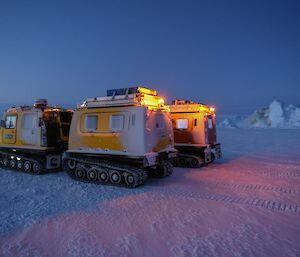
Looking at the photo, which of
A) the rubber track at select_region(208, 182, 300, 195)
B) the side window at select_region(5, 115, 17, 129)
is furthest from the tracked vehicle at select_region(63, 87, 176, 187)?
the side window at select_region(5, 115, 17, 129)

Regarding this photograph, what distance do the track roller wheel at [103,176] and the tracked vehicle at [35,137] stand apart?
280 cm

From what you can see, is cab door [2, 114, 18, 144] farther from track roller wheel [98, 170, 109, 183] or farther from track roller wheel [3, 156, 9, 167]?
track roller wheel [98, 170, 109, 183]

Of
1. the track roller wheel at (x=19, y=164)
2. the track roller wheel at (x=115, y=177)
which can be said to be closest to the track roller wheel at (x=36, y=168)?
the track roller wheel at (x=19, y=164)

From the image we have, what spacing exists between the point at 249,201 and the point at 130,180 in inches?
145

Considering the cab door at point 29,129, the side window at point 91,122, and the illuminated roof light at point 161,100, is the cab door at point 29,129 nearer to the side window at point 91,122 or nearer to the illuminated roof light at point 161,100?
the side window at point 91,122

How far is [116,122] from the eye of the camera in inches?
390

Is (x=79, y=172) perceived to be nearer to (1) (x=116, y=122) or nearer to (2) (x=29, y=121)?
(1) (x=116, y=122)

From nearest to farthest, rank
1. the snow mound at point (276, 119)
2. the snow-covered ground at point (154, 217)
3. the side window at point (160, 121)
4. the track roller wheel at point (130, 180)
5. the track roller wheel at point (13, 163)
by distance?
1. the snow-covered ground at point (154, 217)
2. the track roller wheel at point (130, 180)
3. the side window at point (160, 121)
4. the track roller wheel at point (13, 163)
5. the snow mound at point (276, 119)

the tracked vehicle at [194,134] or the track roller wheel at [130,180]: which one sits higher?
the tracked vehicle at [194,134]

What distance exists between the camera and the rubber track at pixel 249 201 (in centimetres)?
729

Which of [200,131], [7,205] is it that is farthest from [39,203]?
[200,131]

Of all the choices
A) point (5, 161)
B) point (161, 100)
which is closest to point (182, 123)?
point (161, 100)

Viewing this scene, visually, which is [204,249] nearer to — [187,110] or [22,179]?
[22,179]

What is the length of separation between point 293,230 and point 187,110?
358 inches
